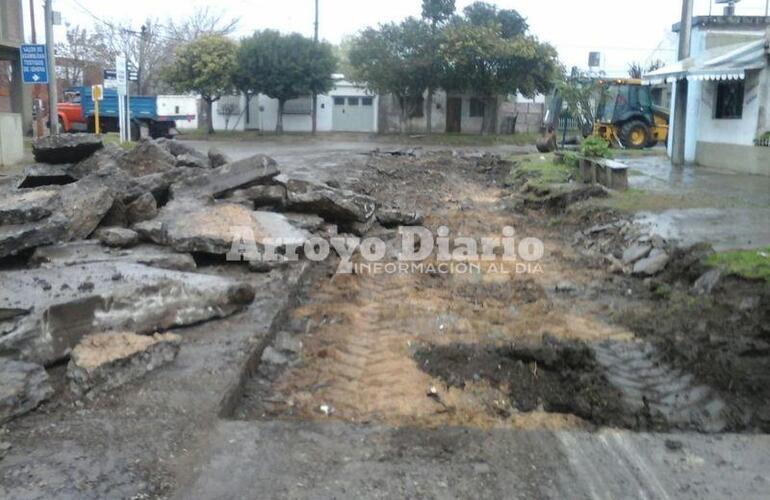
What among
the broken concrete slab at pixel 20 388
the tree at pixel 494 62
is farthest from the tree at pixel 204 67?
the broken concrete slab at pixel 20 388

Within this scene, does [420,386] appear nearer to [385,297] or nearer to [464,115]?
[385,297]

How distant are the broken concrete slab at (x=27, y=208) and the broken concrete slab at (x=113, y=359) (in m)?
2.36

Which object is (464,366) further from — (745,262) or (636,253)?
(636,253)

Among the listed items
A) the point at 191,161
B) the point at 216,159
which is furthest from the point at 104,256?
the point at 216,159

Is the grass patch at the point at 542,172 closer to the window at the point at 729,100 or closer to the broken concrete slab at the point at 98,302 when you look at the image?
the window at the point at 729,100

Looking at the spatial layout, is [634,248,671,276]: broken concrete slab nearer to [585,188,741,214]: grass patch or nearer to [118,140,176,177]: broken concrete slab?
[585,188,741,214]: grass patch

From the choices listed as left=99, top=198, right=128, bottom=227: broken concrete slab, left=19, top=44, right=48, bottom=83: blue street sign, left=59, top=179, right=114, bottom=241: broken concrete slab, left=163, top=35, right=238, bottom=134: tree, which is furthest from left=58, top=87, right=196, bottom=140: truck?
left=59, top=179, right=114, bottom=241: broken concrete slab

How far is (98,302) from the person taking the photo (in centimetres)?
496

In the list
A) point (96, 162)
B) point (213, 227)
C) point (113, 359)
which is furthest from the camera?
point (96, 162)

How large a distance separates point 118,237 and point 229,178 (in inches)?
92.6

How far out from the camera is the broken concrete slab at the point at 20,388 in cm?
396

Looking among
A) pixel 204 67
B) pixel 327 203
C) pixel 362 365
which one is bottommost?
pixel 362 365

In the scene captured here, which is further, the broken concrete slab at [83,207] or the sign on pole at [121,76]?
the sign on pole at [121,76]

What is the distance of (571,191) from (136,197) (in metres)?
7.82
